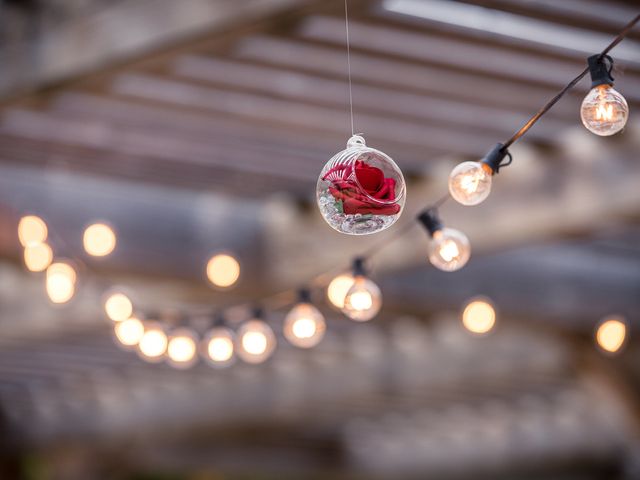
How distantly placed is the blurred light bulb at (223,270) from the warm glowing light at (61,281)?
104cm

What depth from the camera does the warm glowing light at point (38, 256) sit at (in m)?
5.25

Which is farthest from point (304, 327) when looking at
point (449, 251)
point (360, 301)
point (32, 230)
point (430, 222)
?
point (32, 230)

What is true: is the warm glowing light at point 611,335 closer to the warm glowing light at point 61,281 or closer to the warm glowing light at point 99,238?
the warm glowing light at point 99,238

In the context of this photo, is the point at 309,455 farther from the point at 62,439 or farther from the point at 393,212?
the point at 393,212

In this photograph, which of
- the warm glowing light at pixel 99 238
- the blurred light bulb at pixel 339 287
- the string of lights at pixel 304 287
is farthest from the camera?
the warm glowing light at pixel 99 238

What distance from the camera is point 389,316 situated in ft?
25.3

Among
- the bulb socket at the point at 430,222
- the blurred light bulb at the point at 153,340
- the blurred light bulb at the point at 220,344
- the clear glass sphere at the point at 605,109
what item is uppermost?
the blurred light bulb at the point at 153,340

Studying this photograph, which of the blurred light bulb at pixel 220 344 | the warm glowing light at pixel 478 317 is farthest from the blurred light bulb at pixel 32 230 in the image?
the warm glowing light at pixel 478 317

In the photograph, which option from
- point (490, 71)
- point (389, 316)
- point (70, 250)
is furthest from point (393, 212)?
point (389, 316)

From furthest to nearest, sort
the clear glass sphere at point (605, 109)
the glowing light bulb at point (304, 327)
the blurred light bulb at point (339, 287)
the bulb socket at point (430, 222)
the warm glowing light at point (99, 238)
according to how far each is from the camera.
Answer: the warm glowing light at point (99, 238) → the blurred light bulb at point (339, 287) → the glowing light bulb at point (304, 327) → the bulb socket at point (430, 222) → the clear glass sphere at point (605, 109)

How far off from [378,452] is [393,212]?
12.3 metres

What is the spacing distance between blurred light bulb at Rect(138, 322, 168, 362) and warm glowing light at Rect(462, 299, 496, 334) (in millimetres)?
1421

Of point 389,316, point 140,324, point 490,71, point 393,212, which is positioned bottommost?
point 393,212

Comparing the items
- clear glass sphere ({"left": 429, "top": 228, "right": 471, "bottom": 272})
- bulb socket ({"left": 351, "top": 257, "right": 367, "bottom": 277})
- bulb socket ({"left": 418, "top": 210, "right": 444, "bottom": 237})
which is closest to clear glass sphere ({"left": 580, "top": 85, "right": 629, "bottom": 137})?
clear glass sphere ({"left": 429, "top": 228, "right": 471, "bottom": 272})
